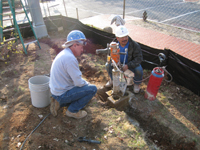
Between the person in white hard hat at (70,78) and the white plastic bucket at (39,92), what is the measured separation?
1.08 feet

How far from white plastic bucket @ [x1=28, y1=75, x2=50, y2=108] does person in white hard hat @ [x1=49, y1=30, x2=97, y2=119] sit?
0.33 m

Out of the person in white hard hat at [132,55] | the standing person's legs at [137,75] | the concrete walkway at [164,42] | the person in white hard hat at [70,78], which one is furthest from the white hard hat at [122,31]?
the concrete walkway at [164,42]

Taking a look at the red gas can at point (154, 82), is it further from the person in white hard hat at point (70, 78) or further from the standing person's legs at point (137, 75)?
the person in white hard hat at point (70, 78)

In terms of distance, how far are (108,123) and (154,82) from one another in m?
1.40

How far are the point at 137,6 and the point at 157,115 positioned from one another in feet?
41.4

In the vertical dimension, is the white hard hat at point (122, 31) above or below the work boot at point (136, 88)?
above

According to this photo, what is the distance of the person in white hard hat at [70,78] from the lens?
264 centimetres

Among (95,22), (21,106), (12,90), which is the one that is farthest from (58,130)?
(95,22)

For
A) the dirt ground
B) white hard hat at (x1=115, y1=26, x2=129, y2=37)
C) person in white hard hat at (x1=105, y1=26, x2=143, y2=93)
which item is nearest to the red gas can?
the dirt ground

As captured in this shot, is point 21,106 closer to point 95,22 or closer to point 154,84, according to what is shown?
point 154,84

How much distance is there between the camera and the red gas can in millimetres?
3355

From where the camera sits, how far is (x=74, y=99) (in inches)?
116

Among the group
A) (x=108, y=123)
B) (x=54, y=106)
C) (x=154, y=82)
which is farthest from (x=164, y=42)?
(x=54, y=106)

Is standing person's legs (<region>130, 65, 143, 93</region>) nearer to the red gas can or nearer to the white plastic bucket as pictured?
the red gas can
